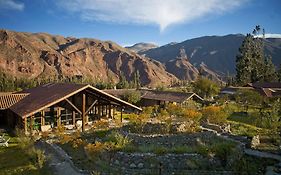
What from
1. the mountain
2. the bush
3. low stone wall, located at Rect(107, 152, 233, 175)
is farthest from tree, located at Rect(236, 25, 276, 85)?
the mountain

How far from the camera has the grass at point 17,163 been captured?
14383 millimetres

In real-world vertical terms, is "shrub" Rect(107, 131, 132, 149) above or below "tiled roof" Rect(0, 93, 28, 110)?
below

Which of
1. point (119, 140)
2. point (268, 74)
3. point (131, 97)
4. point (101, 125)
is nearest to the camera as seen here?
point (119, 140)

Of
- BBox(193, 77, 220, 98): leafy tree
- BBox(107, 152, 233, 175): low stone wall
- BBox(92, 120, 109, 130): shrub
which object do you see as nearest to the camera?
BBox(107, 152, 233, 175): low stone wall

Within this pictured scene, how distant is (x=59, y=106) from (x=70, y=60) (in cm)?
12608

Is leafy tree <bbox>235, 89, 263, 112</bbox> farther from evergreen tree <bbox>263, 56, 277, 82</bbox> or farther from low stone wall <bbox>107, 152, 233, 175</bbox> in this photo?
low stone wall <bbox>107, 152, 233, 175</bbox>

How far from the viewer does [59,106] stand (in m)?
27.4

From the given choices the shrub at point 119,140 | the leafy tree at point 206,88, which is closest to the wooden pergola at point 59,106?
the shrub at point 119,140

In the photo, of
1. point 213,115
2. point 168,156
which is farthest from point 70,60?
point 168,156

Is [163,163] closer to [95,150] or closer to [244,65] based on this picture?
[95,150]

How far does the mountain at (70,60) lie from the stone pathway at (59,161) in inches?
4201

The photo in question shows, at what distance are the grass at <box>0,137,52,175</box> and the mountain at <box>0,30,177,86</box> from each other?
346 ft

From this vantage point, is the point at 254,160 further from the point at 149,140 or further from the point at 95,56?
the point at 95,56

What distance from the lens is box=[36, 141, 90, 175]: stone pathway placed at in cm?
1416
